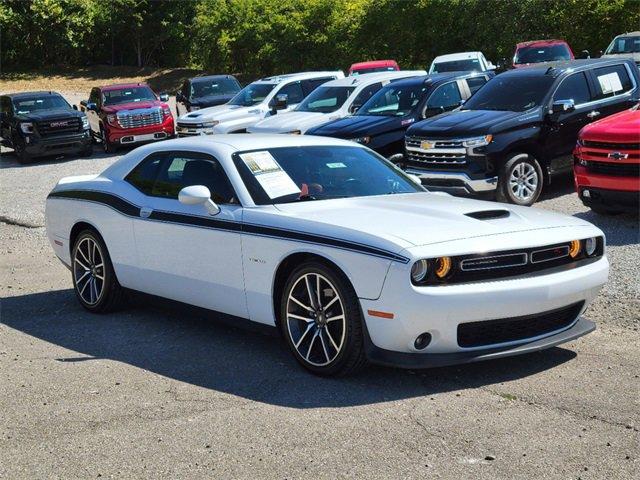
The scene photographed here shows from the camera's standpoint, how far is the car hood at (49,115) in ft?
76.9

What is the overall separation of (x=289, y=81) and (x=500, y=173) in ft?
35.3

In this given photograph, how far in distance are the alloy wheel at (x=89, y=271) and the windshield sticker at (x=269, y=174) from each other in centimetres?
176

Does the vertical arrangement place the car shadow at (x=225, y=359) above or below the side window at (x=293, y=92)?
below

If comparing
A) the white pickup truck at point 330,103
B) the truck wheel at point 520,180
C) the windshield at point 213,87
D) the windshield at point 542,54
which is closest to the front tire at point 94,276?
the truck wheel at point 520,180

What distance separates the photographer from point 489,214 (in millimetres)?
6117

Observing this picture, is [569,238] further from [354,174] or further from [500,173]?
[500,173]

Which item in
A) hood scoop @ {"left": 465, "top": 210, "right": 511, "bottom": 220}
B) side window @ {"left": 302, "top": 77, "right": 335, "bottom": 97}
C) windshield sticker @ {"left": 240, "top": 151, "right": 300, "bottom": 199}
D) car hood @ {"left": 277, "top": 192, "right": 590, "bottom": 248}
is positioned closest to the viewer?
car hood @ {"left": 277, "top": 192, "right": 590, "bottom": 248}

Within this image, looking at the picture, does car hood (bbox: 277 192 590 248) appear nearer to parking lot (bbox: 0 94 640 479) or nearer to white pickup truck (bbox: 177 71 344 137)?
parking lot (bbox: 0 94 640 479)

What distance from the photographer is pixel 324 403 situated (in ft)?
17.7

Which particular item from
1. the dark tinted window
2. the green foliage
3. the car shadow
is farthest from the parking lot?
the green foliage

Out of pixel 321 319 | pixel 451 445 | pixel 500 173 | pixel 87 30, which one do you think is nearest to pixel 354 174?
pixel 321 319

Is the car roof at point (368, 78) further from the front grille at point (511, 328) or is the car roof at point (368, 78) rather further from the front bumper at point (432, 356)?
the front bumper at point (432, 356)

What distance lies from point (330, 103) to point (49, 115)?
8.88m

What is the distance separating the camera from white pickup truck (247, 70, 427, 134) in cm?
1714
